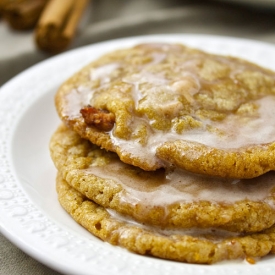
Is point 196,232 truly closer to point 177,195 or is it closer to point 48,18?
point 177,195

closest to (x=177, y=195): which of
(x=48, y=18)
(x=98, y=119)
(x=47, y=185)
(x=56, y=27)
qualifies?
(x=98, y=119)

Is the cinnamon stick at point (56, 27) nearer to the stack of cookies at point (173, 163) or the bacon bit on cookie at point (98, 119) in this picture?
the stack of cookies at point (173, 163)

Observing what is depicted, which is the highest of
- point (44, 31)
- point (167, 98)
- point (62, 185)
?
point (167, 98)

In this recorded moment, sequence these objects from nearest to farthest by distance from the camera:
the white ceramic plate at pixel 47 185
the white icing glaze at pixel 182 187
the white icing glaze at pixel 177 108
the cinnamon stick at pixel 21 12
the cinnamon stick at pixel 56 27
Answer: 1. the white ceramic plate at pixel 47 185
2. the white icing glaze at pixel 182 187
3. the white icing glaze at pixel 177 108
4. the cinnamon stick at pixel 56 27
5. the cinnamon stick at pixel 21 12

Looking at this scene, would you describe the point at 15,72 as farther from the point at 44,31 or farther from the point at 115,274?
the point at 115,274

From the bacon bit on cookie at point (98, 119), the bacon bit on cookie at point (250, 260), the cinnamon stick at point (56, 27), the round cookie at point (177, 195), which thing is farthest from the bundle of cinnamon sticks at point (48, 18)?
the bacon bit on cookie at point (250, 260)

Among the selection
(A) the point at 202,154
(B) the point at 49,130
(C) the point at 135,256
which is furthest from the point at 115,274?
(B) the point at 49,130
